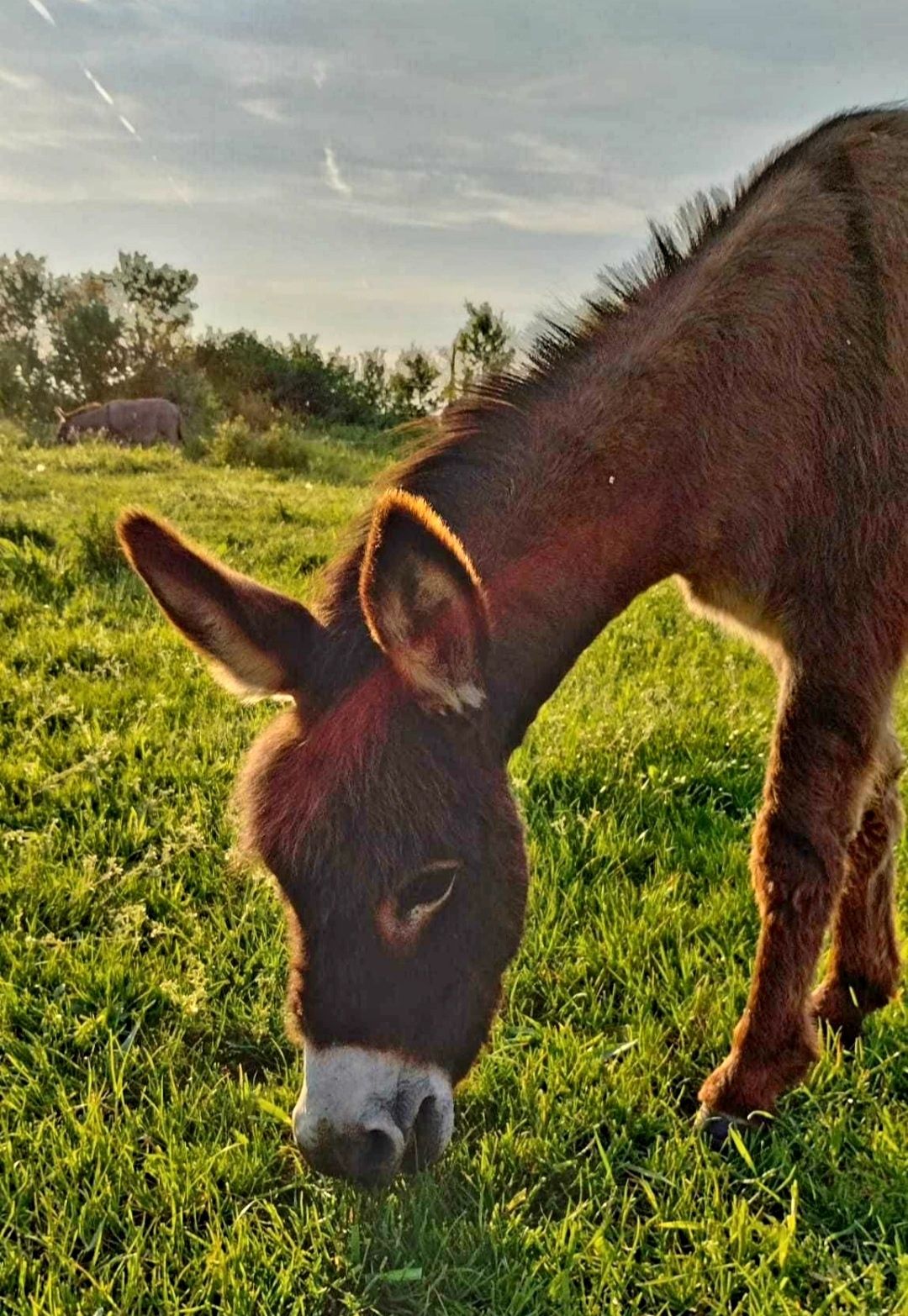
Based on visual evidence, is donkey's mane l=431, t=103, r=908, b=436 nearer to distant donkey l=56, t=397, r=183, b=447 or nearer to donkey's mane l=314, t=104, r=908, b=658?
donkey's mane l=314, t=104, r=908, b=658

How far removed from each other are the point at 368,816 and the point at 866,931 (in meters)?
1.86

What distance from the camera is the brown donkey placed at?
77.9 inches

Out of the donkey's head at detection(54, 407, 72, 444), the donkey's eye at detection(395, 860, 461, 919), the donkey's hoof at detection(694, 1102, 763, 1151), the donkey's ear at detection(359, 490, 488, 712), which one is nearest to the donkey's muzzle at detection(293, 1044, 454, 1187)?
the donkey's eye at detection(395, 860, 461, 919)

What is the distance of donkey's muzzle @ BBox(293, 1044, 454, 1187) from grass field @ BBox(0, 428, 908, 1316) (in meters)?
0.33

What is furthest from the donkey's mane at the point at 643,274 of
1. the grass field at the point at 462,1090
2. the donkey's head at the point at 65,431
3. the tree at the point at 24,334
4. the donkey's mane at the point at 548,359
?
the tree at the point at 24,334

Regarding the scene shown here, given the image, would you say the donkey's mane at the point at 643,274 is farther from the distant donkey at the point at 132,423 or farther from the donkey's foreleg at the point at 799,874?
the distant donkey at the point at 132,423

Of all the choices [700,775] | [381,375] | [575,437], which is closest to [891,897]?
[700,775]

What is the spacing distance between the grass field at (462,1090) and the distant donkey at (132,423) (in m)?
17.6

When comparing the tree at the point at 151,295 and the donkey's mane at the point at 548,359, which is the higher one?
the tree at the point at 151,295

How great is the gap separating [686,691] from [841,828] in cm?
260

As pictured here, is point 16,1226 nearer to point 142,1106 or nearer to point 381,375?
point 142,1106

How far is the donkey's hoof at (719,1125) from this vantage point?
252cm

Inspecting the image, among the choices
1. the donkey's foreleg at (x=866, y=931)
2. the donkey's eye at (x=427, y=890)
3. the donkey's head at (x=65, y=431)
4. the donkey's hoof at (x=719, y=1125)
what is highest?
the donkey's head at (x=65, y=431)

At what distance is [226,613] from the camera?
203cm
